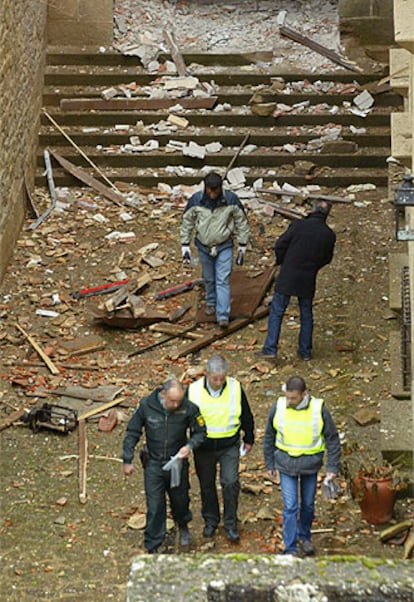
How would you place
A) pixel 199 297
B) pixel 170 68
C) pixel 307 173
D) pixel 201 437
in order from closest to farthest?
1. pixel 201 437
2. pixel 199 297
3. pixel 307 173
4. pixel 170 68

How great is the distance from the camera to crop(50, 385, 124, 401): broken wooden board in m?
12.8

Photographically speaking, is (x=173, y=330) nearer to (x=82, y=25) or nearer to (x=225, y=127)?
(x=225, y=127)

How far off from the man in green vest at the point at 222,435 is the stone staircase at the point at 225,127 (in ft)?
27.0

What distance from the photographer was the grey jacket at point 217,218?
13.8m

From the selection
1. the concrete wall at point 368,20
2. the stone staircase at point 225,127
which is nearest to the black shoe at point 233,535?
the stone staircase at point 225,127

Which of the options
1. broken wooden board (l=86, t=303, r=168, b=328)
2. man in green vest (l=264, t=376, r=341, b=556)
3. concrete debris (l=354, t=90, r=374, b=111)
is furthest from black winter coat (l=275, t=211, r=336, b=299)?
concrete debris (l=354, t=90, r=374, b=111)

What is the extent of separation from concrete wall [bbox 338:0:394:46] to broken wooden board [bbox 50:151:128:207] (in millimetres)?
5019

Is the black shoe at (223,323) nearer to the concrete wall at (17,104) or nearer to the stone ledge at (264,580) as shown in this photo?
the concrete wall at (17,104)

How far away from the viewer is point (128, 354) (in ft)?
45.4

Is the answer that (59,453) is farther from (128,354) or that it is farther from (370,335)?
(370,335)

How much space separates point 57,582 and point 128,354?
4.27 metres

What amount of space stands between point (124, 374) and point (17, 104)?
16.0ft

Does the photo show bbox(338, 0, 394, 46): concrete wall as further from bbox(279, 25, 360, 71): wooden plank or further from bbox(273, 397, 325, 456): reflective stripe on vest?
bbox(273, 397, 325, 456): reflective stripe on vest

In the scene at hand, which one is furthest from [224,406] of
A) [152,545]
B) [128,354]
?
[128,354]
